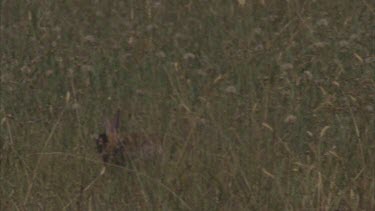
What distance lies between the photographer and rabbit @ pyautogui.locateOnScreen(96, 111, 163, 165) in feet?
13.0

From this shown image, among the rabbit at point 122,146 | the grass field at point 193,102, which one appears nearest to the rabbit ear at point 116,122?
the rabbit at point 122,146

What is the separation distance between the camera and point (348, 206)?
351cm

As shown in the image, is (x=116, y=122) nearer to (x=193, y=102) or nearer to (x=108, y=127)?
(x=108, y=127)

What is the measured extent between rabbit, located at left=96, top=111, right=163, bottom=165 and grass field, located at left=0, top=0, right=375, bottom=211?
0.04 metres

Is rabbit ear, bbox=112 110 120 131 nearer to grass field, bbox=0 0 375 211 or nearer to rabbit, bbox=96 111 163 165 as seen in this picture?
rabbit, bbox=96 111 163 165

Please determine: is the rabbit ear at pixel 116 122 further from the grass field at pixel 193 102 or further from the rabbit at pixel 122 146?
the grass field at pixel 193 102

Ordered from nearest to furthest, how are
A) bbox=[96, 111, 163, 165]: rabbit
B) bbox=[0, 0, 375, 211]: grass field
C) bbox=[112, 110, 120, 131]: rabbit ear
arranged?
bbox=[0, 0, 375, 211]: grass field
bbox=[96, 111, 163, 165]: rabbit
bbox=[112, 110, 120, 131]: rabbit ear

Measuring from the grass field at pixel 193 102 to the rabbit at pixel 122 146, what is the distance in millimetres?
45

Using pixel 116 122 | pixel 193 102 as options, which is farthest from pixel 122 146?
pixel 193 102

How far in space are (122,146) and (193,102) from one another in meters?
0.62

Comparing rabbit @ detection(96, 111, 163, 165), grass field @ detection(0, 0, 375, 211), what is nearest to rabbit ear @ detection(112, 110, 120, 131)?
rabbit @ detection(96, 111, 163, 165)

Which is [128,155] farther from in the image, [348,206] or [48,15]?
[48,15]

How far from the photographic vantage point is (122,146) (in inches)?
159

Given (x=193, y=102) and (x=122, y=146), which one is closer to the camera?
(x=122, y=146)
